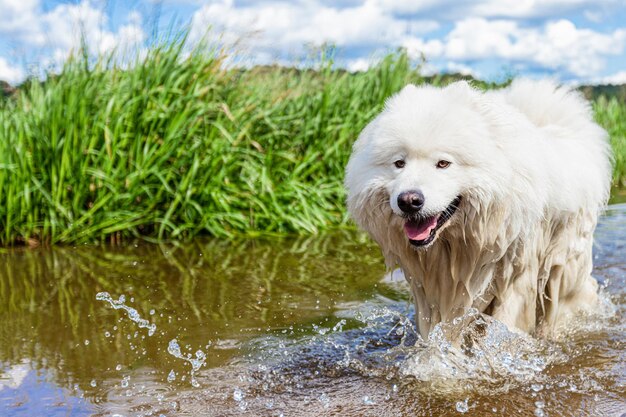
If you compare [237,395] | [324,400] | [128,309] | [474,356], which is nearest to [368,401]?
[324,400]

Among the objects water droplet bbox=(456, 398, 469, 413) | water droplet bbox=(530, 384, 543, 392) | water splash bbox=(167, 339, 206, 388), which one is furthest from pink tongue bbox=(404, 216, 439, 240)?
water splash bbox=(167, 339, 206, 388)

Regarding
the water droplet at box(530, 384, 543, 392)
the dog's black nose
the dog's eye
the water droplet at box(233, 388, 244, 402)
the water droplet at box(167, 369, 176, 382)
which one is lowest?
the water droplet at box(233, 388, 244, 402)

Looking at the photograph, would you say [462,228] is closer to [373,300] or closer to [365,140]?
[365,140]

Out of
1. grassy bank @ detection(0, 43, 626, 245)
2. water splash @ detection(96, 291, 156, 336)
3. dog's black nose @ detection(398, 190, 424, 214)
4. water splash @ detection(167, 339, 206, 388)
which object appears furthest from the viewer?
grassy bank @ detection(0, 43, 626, 245)

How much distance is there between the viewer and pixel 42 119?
655 cm

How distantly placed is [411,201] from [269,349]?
4.21ft

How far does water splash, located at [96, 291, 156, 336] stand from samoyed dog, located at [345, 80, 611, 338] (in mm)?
1525

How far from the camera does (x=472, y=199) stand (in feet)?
10.4

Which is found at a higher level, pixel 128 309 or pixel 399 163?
pixel 399 163

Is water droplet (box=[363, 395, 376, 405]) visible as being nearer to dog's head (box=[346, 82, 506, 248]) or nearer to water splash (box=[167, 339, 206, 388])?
dog's head (box=[346, 82, 506, 248])

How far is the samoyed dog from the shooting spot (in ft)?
10.3

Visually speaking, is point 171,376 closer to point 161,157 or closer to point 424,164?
point 424,164

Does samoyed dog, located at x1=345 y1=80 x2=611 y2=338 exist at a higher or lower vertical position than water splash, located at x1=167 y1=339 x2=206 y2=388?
higher

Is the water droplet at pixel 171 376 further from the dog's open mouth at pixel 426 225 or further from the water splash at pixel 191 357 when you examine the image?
the dog's open mouth at pixel 426 225
